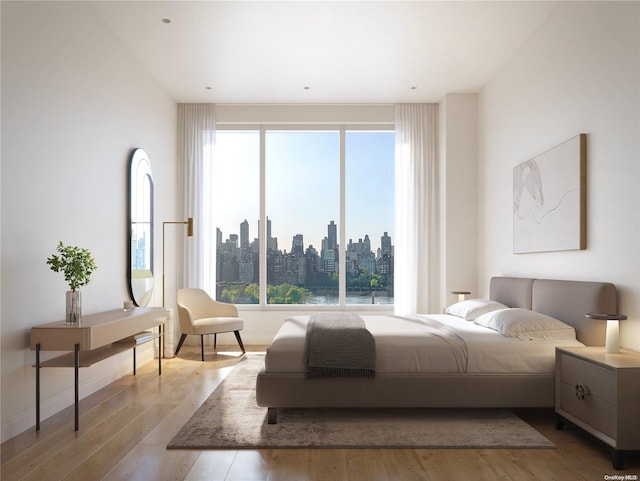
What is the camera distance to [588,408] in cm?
268

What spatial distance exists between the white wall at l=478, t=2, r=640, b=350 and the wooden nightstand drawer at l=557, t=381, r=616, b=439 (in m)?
0.50

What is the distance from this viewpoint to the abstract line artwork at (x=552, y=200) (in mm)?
3525

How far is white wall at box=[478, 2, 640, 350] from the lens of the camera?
9.83 feet

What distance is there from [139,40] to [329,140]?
271 cm

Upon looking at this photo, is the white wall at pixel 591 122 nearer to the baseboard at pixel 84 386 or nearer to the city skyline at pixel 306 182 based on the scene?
the city skyline at pixel 306 182

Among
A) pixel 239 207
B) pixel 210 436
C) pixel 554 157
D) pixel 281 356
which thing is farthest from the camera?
pixel 239 207

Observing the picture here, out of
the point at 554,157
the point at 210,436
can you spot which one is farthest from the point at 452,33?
the point at 210,436

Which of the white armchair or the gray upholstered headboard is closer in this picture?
the gray upholstered headboard

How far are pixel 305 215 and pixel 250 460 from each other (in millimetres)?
4175

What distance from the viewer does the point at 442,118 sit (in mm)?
6039

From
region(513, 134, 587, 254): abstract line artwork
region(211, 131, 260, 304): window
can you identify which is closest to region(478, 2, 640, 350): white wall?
region(513, 134, 587, 254): abstract line artwork

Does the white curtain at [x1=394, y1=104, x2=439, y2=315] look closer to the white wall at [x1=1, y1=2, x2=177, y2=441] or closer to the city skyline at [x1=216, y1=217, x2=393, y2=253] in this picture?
the city skyline at [x1=216, y1=217, x2=393, y2=253]

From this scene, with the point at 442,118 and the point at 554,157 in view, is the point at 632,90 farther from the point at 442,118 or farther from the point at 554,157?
the point at 442,118

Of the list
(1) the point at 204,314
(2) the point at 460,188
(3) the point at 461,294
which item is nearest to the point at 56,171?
(1) the point at 204,314
